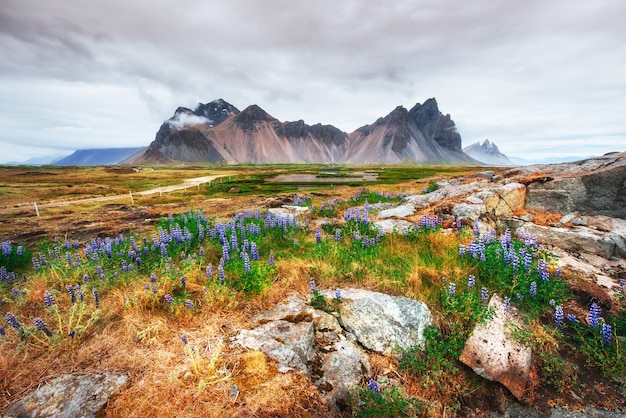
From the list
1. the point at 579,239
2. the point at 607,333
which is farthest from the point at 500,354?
the point at 579,239

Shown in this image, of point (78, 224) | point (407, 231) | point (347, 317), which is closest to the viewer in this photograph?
point (347, 317)

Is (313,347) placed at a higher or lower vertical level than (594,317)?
lower

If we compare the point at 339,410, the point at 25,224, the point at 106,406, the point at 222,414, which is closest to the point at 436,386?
the point at 339,410

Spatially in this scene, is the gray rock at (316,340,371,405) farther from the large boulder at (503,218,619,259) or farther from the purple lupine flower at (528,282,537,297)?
the large boulder at (503,218,619,259)

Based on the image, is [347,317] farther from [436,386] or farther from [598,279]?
[598,279]

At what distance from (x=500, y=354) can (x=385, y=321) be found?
5.87 feet

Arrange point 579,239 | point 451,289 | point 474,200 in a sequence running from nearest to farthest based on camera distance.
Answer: point 451,289, point 579,239, point 474,200

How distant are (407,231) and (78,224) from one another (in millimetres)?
19271

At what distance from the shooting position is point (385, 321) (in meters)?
4.94

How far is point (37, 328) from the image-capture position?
13.5ft

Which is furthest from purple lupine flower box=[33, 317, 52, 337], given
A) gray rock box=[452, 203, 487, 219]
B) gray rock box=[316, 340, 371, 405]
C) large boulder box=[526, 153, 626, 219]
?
large boulder box=[526, 153, 626, 219]

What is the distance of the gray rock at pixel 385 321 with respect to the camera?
Result: 15.8ft

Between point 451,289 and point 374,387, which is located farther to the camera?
point 451,289

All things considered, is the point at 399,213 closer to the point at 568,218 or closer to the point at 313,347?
the point at 568,218
